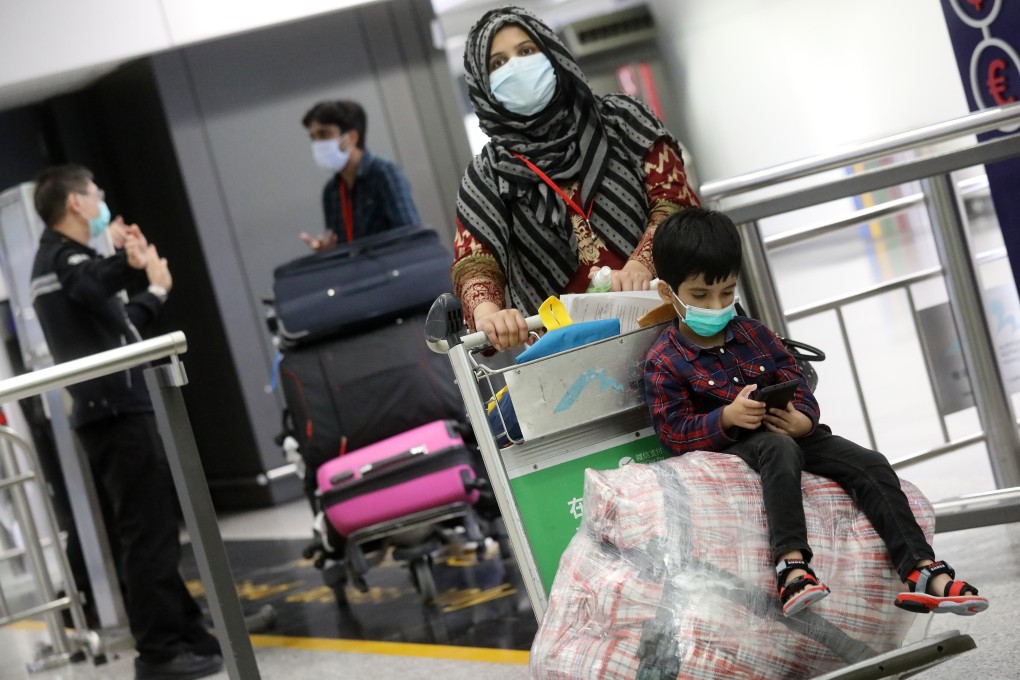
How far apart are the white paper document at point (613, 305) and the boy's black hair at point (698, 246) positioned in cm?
18

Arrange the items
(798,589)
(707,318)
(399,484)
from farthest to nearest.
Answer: (399,484) < (707,318) < (798,589)

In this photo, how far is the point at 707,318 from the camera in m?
2.58

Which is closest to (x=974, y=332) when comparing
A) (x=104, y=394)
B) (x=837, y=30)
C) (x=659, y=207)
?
(x=659, y=207)

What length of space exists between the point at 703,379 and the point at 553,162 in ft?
2.45

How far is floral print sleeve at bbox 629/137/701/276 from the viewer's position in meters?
3.03

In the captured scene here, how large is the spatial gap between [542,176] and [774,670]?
4.20 feet

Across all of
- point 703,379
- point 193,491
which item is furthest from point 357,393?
point 703,379

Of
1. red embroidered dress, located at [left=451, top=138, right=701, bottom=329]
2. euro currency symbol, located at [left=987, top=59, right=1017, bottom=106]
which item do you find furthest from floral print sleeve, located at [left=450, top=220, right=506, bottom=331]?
euro currency symbol, located at [left=987, top=59, right=1017, bottom=106]

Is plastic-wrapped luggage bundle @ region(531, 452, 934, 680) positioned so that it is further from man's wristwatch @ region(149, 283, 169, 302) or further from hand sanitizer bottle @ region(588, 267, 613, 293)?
man's wristwatch @ region(149, 283, 169, 302)

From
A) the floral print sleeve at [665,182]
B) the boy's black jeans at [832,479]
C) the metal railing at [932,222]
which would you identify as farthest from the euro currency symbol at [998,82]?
the boy's black jeans at [832,479]

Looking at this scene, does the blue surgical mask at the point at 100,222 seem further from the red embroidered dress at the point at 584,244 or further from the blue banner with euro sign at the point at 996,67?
the blue banner with euro sign at the point at 996,67

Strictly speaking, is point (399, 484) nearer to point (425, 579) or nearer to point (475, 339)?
point (425, 579)

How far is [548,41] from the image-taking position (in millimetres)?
3029

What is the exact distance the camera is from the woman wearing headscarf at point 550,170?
3018mm
